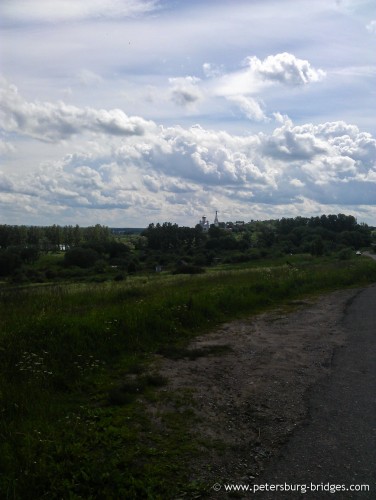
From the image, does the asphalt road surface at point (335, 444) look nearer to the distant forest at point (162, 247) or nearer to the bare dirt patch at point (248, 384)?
the bare dirt patch at point (248, 384)

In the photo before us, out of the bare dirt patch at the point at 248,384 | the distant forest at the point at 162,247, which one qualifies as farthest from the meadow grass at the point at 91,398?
the distant forest at the point at 162,247

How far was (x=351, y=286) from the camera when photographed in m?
21.4

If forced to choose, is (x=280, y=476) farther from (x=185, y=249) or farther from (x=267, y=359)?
(x=185, y=249)

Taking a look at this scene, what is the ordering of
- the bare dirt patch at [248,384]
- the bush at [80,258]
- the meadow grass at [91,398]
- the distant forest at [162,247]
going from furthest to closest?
1. the bush at [80,258]
2. the distant forest at [162,247]
3. the bare dirt patch at [248,384]
4. the meadow grass at [91,398]

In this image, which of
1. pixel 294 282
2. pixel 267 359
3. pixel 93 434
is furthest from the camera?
pixel 294 282

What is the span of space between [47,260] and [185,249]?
2735 cm

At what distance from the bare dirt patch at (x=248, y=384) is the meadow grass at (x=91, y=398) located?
0.81 ft

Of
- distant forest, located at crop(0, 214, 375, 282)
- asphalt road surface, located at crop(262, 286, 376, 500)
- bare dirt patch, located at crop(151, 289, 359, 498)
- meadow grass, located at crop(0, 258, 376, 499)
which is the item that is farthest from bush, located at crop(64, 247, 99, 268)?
asphalt road surface, located at crop(262, 286, 376, 500)

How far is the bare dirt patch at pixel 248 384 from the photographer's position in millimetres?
4633

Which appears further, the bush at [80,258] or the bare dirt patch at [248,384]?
the bush at [80,258]

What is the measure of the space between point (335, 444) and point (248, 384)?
211 cm

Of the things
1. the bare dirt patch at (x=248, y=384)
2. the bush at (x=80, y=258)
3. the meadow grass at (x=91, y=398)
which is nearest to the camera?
the meadow grass at (x=91, y=398)

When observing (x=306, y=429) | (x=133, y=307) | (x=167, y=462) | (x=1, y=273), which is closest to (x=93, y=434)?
(x=167, y=462)

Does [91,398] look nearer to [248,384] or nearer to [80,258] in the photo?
[248,384]
